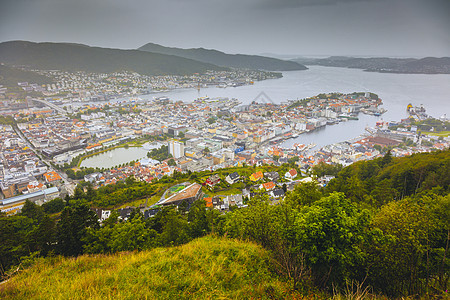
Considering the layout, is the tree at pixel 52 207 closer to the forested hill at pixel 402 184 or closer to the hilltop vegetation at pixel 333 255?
the hilltop vegetation at pixel 333 255

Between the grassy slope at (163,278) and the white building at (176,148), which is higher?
the grassy slope at (163,278)

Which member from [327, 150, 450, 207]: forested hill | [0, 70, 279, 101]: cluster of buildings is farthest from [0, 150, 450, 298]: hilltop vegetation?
[0, 70, 279, 101]: cluster of buildings

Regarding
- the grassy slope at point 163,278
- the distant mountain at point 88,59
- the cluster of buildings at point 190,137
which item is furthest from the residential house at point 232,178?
the distant mountain at point 88,59

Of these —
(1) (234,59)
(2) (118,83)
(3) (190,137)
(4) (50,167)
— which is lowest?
(4) (50,167)

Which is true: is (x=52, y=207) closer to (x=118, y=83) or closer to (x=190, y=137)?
(x=190, y=137)

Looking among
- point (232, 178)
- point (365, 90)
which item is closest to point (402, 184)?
point (232, 178)
